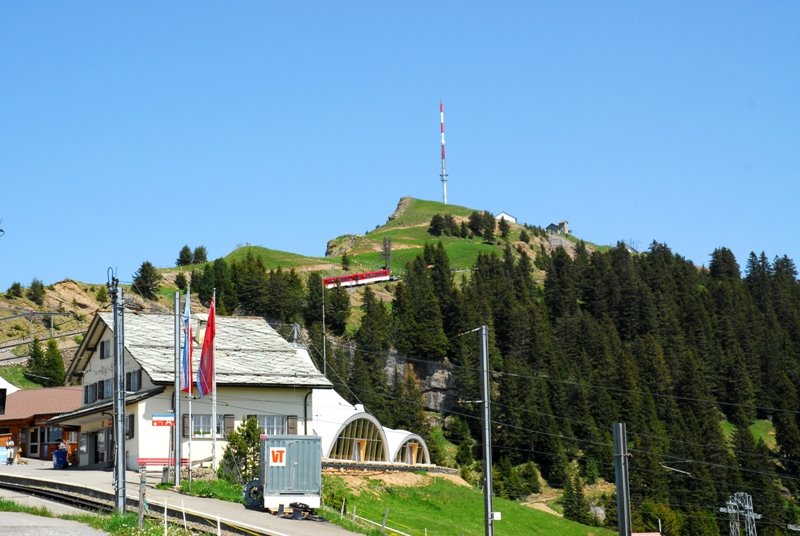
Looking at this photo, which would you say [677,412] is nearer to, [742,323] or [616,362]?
[616,362]

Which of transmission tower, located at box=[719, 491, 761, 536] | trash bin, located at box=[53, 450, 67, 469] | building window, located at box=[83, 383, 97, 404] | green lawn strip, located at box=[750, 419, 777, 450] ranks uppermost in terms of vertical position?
building window, located at box=[83, 383, 97, 404]

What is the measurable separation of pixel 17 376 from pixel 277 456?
6426cm

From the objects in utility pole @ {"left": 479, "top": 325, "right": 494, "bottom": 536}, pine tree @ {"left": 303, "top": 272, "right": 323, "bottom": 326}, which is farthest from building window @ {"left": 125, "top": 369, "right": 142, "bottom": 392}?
pine tree @ {"left": 303, "top": 272, "right": 323, "bottom": 326}

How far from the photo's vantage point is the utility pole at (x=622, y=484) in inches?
922

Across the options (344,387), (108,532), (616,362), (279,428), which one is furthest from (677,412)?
(108,532)

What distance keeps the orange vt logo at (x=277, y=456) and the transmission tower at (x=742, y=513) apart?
4928cm

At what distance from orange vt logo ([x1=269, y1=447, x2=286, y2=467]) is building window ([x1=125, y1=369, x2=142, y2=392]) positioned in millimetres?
18411

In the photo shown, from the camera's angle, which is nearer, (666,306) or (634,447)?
(634,447)

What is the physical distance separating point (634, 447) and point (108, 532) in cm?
8005

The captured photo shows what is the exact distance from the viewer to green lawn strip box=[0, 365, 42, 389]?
92.7 m

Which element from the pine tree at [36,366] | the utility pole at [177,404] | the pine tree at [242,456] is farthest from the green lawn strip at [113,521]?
the pine tree at [36,366]

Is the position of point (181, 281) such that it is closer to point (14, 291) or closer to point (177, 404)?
point (14, 291)

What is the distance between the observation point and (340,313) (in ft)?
440

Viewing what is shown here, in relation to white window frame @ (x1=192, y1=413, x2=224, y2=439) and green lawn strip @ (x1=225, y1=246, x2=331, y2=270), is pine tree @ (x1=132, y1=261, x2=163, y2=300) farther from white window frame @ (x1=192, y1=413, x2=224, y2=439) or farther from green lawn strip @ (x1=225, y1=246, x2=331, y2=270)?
white window frame @ (x1=192, y1=413, x2=224, y2=439)
